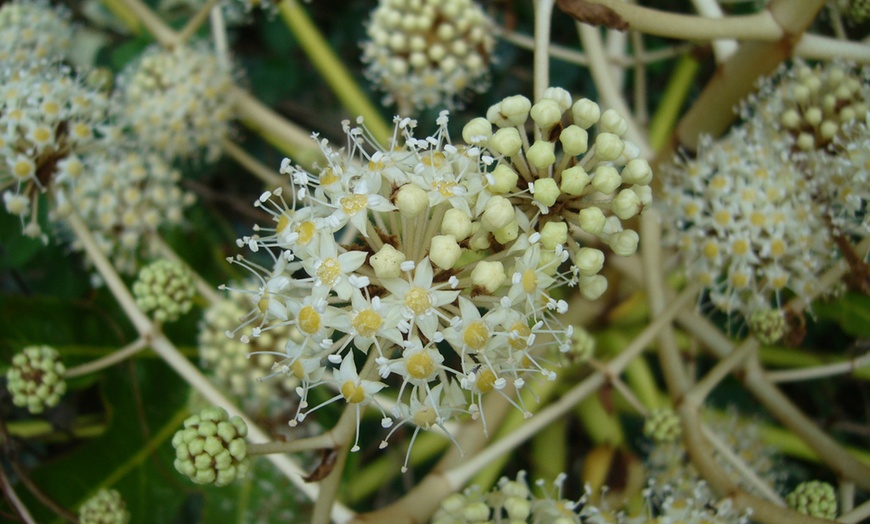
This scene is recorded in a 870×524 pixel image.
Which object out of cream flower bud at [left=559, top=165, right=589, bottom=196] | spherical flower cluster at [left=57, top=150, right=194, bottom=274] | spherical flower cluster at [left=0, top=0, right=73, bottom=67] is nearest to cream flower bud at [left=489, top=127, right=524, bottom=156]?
cream flower bud at [left=559, top=165, right=589, bottom=196]

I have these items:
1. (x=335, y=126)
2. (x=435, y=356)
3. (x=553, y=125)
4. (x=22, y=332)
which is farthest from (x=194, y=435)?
(x=335, y=126)

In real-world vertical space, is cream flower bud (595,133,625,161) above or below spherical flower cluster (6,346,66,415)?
above

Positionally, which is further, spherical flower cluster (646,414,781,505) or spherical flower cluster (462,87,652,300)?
spherical flower cluster (646,414,781,505)

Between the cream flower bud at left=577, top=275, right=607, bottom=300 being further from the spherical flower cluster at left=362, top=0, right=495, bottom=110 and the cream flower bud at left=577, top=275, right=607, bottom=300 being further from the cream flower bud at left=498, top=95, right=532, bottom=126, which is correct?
the spherical flower cluster at left=362, top=0, right=495, bottom=110

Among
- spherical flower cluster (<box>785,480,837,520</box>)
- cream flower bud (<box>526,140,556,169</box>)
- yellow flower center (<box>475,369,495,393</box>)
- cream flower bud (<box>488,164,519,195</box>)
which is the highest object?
cream flower bud (<box>526,140,556,169</box>)

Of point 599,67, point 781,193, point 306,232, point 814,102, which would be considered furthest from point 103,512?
point 814,102

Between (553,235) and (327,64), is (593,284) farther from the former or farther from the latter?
(327,64)
